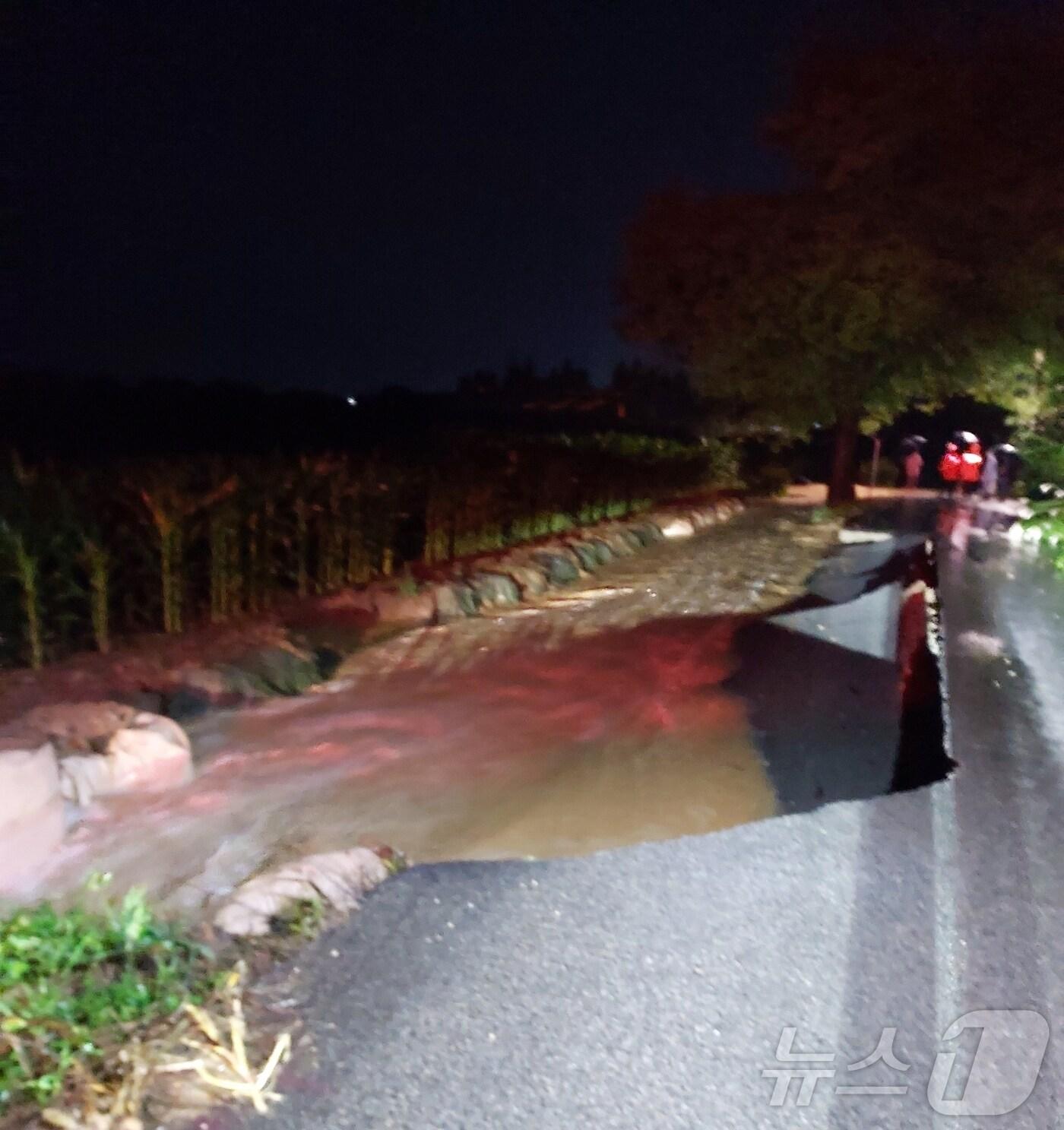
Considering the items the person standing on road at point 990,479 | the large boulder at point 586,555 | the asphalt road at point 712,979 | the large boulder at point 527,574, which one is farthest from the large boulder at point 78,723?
the person standing on road at point 990,479

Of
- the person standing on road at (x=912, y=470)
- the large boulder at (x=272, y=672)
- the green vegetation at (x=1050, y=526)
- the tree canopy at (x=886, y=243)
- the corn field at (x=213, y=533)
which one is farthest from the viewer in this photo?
the person standing on road at (x=912, y=470)

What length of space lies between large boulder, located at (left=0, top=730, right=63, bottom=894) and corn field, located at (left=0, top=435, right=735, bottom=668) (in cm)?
205

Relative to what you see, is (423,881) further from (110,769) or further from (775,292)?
(775,292)

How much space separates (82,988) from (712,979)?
6.21ft

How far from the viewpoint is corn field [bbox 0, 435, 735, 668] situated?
6828 millimetres

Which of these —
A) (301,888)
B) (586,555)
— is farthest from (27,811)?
(586,555)

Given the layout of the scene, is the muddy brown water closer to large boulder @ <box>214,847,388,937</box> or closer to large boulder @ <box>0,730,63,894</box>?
large boulder @ <box>0,730,63,894</box>

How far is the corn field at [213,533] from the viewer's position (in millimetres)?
6828

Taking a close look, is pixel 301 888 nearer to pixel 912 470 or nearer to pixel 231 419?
pixel 231 419

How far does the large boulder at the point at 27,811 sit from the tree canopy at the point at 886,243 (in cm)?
Answer: 1525

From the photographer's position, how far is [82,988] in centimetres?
297

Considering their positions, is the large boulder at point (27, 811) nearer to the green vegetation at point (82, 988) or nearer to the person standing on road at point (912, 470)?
the green vegetation at point (82, 988)

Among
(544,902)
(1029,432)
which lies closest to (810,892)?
(544,902)

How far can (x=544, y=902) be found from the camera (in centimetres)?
373
